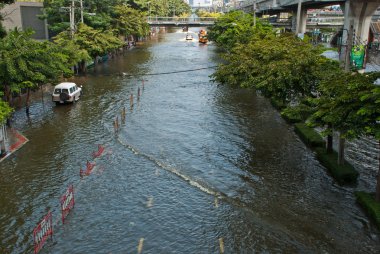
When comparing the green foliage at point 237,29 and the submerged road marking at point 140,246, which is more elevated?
the green foliage at point 237,29

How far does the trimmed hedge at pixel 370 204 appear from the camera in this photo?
20.2m

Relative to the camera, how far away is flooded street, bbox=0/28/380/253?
19.2 m

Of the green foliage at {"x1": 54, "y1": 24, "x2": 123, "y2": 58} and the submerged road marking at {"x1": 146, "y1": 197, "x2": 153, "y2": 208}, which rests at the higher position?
the green foliage at {"x1": 54, "y1": 24, "x2": 123, "y2": 58}

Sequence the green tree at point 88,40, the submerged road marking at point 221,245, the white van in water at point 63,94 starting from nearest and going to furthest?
1. the submerged road marking at point 221,245
2. the white van in water at point 63,94
3. the green tree at point 88,40

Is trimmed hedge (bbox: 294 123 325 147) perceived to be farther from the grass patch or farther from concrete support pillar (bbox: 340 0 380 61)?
concrete support pillar (bbox: 340 0 380 61)

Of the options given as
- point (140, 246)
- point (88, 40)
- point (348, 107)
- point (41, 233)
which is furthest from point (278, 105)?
point (88, 40)

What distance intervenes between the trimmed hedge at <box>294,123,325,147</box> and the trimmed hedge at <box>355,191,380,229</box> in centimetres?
893

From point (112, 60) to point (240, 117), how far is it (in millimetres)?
48839

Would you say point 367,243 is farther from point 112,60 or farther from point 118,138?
point 112,60

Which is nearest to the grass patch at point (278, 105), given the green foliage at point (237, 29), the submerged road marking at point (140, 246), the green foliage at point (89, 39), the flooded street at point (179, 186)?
the flooded street at point (179, 186)

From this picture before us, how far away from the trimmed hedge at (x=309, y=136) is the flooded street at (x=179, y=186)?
0.64 metres

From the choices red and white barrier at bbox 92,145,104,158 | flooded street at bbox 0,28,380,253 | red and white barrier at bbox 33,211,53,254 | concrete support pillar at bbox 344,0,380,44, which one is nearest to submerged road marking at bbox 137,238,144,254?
flooded street at bbox 0,28,380,253

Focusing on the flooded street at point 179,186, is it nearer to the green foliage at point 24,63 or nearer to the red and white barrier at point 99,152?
the red and white barrier at point 99,152

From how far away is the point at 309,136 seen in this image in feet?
107
